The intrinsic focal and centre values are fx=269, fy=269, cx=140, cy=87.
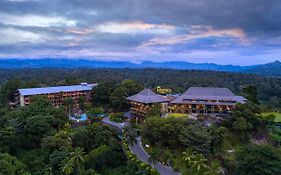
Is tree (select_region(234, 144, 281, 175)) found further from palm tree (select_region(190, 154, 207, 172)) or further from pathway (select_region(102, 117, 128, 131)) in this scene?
pathway (select_region(102, 117, 128, 131))

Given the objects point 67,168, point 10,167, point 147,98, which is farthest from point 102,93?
point 10,167

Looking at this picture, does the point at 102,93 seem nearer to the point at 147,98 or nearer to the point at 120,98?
the point at 120,98

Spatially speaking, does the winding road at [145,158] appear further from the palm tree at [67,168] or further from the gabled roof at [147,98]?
the gabled roof at [147,98]

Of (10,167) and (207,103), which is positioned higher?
(207,103)

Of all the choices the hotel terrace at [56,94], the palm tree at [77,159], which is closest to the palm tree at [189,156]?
the palm tree at [77,159]

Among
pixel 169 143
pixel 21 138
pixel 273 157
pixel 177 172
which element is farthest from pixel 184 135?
pixel 21 138

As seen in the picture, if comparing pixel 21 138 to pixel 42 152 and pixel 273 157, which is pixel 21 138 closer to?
pixel 42 152
